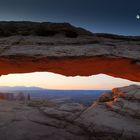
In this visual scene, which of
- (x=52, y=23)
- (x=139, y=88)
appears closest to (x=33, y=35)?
(x=52, y=23)

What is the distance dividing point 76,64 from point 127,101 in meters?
5.29

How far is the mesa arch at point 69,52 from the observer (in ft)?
46.0

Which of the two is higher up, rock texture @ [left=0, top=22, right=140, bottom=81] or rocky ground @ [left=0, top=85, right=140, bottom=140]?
rock texture @ [left=0, top=22, right=140, bottom=81]

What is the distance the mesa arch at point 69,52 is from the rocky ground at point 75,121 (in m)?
3.21

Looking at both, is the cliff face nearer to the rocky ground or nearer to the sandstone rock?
the rocky ground

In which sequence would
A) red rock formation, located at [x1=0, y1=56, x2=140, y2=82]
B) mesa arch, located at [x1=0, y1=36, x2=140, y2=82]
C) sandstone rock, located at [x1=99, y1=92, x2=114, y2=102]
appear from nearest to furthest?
mesa arch, located at [x1=0, y1=36, x2=140, y2=82]
red rock formation, located at [x1=0, y1=56, x2=140, y2=82]
sandstone rock, located at [x1=99, y1=92, x2=114, y2=102]

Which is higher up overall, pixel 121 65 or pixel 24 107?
pixel 121 65

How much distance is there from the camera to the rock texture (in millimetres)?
14055

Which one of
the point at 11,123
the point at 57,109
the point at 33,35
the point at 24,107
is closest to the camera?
the point at 33,35

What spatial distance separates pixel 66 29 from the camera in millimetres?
15242

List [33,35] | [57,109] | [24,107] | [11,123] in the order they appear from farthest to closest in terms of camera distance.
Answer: [24,107], [57,109], [11,123], [33,35]

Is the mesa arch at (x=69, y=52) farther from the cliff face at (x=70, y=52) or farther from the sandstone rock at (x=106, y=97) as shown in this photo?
the sandstone rock at (x=106, y=97)

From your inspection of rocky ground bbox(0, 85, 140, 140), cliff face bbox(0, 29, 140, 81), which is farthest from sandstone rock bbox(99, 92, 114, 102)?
cliff face bbox(0, 29, 140, 81)

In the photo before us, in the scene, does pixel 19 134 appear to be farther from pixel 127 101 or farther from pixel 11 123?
pixel 127 101
